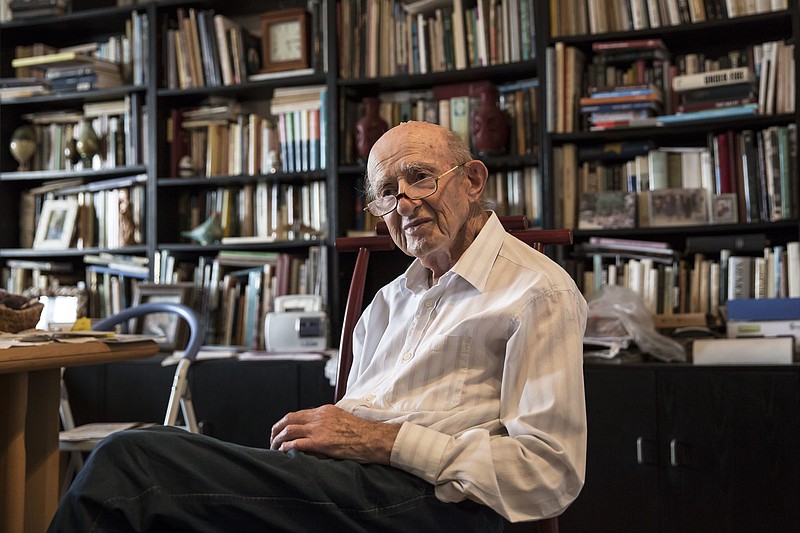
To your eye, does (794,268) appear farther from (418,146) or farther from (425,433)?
(425,433)

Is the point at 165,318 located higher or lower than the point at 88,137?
lower

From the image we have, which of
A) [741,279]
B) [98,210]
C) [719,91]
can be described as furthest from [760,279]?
[98,210]

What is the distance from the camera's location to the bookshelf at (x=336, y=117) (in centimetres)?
301

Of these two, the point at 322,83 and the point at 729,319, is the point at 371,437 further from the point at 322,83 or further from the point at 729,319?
the point at 322,83

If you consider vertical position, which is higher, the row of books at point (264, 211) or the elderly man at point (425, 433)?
the row of books at point (264, 211)

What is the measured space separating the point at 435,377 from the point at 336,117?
2068mm

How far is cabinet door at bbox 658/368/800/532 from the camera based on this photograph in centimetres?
241

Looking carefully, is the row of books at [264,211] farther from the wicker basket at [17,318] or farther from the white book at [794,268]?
the white book at [794,268]

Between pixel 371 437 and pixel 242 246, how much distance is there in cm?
224

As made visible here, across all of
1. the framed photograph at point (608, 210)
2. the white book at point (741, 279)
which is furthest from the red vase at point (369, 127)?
the white book at point (741, 279)

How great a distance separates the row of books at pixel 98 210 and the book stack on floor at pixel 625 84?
6.16 ft

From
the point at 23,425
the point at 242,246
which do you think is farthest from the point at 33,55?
the point at 23,425

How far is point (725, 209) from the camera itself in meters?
2.91

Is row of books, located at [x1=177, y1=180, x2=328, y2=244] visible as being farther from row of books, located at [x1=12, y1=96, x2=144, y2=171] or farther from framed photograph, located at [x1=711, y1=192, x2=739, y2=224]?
framed photograph, located at [x1=711, y1=192, x2=739, y2=224]
